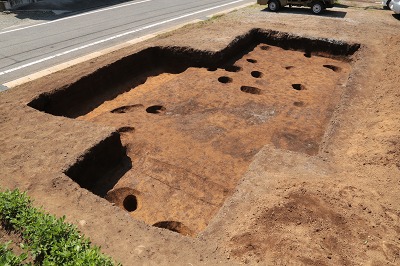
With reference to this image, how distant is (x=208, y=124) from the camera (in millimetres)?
9742

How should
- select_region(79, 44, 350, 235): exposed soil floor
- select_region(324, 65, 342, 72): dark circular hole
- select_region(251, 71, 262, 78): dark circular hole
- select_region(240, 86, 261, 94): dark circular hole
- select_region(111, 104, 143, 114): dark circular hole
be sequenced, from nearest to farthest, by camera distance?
select_region(79, 44, 350, 235): exposed soil floor < select_region(111, 104, 143, 114): dark circular hole < select_region(240, 86, 261, 94): dark circular hole < select_region(251, 71, 262, 78): dark circular hole < select_region(324, 65, 342, 72): dark circular hole

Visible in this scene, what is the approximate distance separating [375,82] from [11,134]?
431 inches

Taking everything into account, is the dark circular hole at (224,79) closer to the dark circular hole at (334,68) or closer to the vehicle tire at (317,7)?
the dark circular hole at (334,68)

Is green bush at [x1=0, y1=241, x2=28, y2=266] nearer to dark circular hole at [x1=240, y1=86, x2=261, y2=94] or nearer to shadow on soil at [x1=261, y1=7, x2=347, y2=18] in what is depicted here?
dark circular hole at [x1=240, y1=86, x2=261, y2=94]

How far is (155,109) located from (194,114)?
1.35 metres

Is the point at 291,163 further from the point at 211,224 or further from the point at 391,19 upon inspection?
the point at 391,19

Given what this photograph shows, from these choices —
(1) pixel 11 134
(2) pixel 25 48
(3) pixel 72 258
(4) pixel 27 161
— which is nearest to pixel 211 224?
(3) pixel 72 258

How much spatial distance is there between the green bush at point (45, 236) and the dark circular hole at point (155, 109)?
17.6 ft

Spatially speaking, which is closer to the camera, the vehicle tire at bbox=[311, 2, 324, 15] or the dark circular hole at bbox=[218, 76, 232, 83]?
the dark circular hole at bbox=[218, 76, 232, 83]

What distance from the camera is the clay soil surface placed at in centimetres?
537

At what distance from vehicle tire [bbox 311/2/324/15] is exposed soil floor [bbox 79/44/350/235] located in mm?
7089

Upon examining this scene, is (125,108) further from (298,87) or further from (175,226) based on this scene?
(298,87)

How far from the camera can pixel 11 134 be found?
796 centimetres

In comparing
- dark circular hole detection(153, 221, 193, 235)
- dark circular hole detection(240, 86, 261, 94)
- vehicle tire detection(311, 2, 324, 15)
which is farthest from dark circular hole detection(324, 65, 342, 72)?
dark circular hole detection(153, 221, 193, 235)
